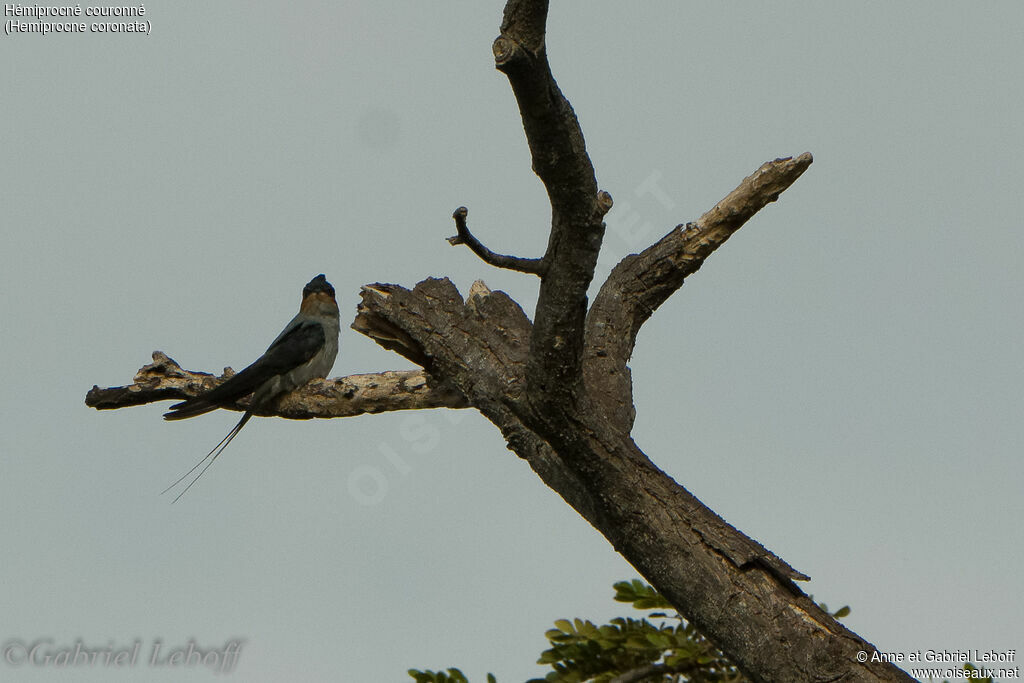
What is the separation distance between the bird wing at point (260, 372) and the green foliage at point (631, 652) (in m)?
2.54

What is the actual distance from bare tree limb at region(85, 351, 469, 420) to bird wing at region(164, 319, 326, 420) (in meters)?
0.10

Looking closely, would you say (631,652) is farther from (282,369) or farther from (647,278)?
(282,369)

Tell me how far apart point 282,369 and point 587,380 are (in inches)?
110

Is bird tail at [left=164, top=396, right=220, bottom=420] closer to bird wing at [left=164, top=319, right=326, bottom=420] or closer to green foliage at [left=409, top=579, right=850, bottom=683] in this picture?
bird wing at [left=164, top=319, right=326, bottom=420]

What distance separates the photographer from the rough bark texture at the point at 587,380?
3.53m

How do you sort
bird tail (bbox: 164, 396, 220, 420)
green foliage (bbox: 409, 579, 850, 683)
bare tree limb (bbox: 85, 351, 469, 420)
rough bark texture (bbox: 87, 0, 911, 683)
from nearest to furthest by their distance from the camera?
1. rough bark texture (bbox: 87, 0, 911, 683)
2. green foliage (bbox: 409, 579, 850, 683)
3. bare tree limb (bbox: 85, 351, 469, 420)
4. bird tail (bbox: 164, 396, 220, 420)

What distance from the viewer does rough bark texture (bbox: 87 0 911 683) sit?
3525 mm

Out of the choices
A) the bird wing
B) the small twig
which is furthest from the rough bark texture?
the bird wing

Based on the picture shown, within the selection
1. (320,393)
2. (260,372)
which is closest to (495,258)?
(320,393)

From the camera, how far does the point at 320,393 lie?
6.75 metres

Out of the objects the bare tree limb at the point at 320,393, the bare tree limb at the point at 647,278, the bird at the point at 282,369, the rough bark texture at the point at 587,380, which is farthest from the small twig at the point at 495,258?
the bird at the point at 282,369

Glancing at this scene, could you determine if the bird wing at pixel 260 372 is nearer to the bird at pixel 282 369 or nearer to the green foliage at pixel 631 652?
the bird at pixel 282 369

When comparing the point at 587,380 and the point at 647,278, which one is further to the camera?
the point at 647,278

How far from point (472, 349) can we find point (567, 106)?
2.01m
